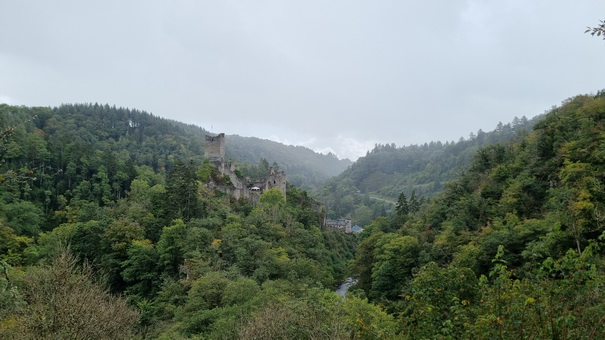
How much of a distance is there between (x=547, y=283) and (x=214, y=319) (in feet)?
53.6

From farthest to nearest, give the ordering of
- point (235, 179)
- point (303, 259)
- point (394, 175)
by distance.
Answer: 1. point (394, 175)
2. point (235, 179)
3. point (303, 259)

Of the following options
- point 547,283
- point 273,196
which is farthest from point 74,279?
point 273,196

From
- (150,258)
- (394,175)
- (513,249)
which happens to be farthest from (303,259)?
(394,175)

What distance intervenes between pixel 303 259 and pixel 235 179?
2456 centimetres

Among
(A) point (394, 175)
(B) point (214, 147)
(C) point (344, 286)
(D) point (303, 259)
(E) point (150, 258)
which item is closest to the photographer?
(D) point (303, 259)

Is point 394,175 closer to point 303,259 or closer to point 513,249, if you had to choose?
point 303,259

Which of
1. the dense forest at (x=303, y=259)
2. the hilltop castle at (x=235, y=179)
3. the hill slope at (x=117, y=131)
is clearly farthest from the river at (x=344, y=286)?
the hill slope at (x=117, y=131)

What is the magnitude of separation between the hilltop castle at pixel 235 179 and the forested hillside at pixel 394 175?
4781 cm

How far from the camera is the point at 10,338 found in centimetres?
1159

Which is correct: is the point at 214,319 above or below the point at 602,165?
below

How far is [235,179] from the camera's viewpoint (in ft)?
166

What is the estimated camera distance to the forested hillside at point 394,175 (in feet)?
380

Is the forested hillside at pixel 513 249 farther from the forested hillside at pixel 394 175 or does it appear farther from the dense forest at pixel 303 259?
the forested hillside at pixel 394 175

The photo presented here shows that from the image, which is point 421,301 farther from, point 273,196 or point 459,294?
point 273,196
